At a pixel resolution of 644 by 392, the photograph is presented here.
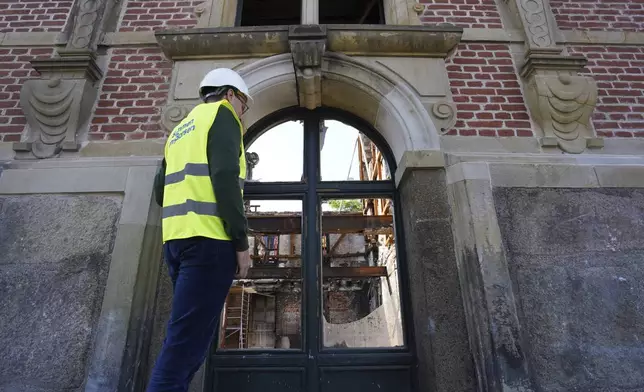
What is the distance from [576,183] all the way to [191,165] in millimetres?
2931

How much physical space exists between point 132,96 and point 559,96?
374 centimetres

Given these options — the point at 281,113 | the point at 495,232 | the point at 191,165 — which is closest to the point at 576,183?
the point at 495,232

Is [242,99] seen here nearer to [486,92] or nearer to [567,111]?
[486,92]

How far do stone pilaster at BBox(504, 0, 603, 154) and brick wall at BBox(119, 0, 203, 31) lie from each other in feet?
10.6

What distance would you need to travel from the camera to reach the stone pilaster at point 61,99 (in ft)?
11.1

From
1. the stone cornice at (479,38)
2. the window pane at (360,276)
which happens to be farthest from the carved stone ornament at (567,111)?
the window pane at (360,276)

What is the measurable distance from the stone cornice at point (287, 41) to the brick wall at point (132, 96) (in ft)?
0.76

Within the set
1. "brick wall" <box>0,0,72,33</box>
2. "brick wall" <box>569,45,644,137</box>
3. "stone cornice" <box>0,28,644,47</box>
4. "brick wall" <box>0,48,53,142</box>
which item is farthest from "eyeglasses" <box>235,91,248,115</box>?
"brick wall" <box>569,45,644,137</box>

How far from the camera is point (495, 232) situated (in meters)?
3.01

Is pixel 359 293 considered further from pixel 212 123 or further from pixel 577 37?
pixel 577 37

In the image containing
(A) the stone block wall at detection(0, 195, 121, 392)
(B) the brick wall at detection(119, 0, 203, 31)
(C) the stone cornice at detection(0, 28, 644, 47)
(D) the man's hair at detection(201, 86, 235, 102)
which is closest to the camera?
(D) the man's hair at detection(201, 86, 235, 102)

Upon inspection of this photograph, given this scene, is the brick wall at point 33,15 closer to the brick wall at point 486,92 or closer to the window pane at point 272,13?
the window pane at point 272,13

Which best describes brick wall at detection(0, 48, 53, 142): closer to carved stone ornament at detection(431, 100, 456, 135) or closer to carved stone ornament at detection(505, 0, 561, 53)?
carved stone ornament at detection(431, 100, 456, 135)

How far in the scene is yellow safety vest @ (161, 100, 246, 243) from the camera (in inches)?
76.4
